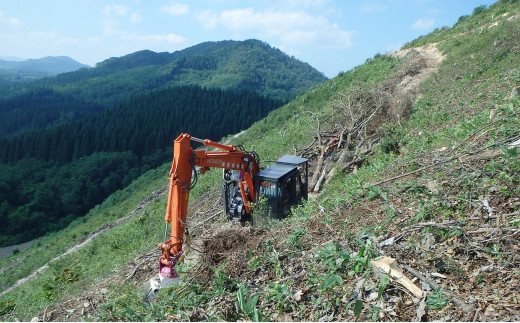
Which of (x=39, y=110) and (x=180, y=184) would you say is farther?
(x=39, y=110)

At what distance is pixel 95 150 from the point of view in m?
66.5

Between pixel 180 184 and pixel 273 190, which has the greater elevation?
pixel 180 184

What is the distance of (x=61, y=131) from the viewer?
67625 mm

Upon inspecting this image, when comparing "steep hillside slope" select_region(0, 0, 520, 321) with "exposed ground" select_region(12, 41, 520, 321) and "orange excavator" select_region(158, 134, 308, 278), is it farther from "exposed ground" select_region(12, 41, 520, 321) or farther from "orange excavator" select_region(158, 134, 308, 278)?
"orange excavator" select_region(158, 134, 308, 278)

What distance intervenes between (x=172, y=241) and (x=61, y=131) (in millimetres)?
71416

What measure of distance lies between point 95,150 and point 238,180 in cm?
6446

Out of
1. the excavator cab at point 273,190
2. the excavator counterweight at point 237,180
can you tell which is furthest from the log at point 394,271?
the excavator cab at point 273,190

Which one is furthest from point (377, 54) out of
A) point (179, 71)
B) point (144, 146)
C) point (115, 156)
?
point (179, 71)

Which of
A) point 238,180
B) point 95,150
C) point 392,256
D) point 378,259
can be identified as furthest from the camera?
point 95,150

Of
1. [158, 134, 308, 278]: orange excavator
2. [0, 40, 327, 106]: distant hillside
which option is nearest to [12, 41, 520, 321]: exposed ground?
[158, 134, 308, 278]: orange excavator

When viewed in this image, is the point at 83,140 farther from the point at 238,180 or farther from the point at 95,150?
the point at 238,180

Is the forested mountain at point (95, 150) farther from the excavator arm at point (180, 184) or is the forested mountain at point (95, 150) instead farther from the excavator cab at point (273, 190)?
the excavator arm at point (180, 184)

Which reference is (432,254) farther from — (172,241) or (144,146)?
(144,146)

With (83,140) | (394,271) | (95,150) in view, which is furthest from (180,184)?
(83,140)
